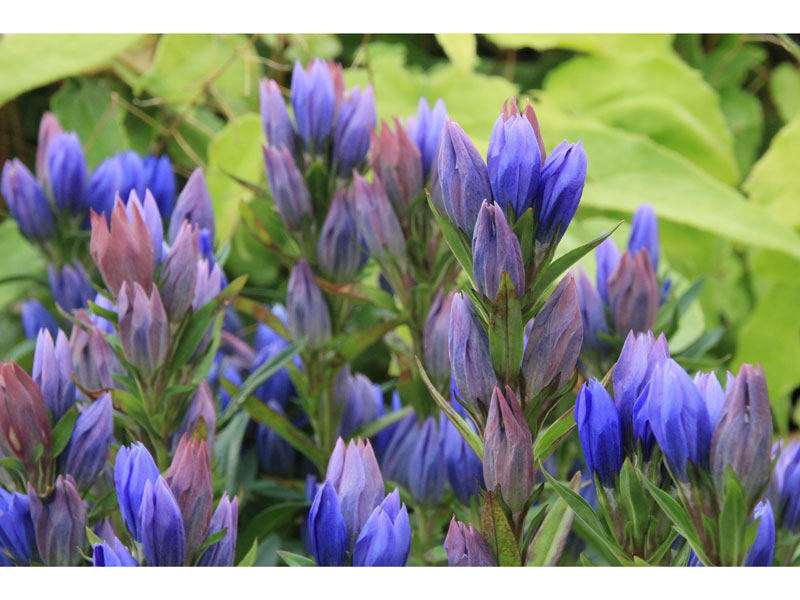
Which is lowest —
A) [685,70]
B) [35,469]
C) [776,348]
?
[776,348]

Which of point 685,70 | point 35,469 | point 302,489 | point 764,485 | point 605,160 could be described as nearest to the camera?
point 764,485

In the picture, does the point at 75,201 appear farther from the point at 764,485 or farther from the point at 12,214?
the point at 764,485

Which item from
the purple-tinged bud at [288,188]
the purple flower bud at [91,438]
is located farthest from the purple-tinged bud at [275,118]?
the purple flower bud at [91,438]

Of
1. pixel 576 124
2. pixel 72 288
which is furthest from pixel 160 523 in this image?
pixel 576 124

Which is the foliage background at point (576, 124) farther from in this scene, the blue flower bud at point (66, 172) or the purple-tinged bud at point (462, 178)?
the purple-tinged bud at point (462, 178)

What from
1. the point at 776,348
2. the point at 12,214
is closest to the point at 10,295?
the point at 12,214

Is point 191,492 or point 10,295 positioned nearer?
point 191,492

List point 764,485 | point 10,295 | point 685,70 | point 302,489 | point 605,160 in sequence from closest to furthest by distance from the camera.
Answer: point 764,485
point 302,489
point 10,295
point 605,160
point 685,70
